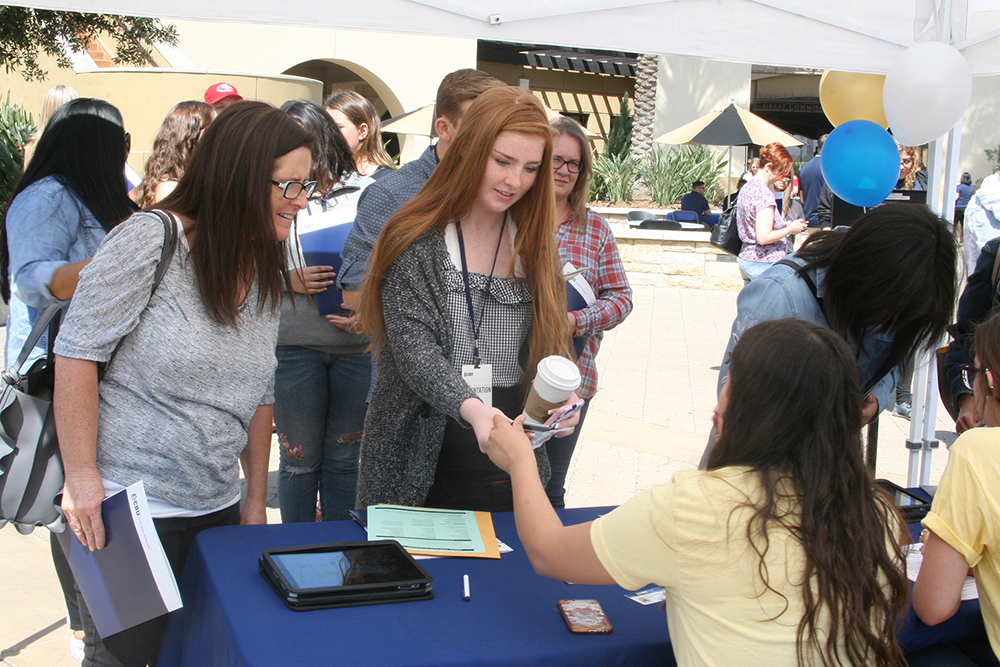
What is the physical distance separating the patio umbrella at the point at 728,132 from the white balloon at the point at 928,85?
971 cm

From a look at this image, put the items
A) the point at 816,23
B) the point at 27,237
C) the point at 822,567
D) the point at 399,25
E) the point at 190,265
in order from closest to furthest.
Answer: the point at 822,567 < the point at 190,265 < the point at 27,237 < the point at 399,25 < the point at 816,23

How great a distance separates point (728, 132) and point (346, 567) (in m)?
12.5

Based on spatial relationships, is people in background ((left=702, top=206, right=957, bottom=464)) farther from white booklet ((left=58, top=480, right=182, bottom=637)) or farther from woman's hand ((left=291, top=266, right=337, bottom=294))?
woman's hand ((left=291, top=266, right=337, bottom=294))

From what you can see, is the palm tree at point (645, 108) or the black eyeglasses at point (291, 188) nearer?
the black eyeglasses at point (291, 188)

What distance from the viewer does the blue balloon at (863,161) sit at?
13.2 feet

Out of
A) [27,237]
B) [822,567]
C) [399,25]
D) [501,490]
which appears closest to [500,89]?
[399,25]

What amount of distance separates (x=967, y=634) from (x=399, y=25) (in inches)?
93.0

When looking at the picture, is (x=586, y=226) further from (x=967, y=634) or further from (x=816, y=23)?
(x=967, y=634)

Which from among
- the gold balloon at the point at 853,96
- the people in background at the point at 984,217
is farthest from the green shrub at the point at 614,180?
the gold balloon at the point at 853,96

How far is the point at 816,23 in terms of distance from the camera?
3170 millimetres

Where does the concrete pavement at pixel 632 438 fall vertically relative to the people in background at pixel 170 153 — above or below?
below

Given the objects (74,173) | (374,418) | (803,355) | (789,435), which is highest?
(74,173)

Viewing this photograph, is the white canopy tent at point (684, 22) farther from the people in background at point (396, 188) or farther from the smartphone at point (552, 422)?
the smartphone at point (552, 422)

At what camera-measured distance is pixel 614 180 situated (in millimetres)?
15109
